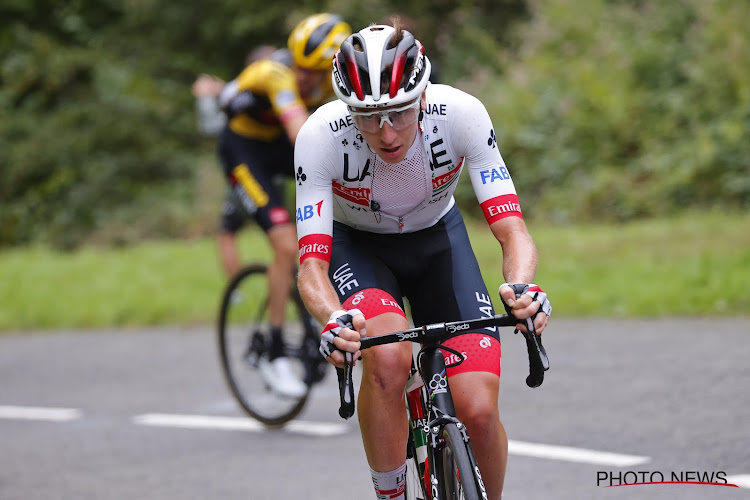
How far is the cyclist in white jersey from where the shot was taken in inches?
155

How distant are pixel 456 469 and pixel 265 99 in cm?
426

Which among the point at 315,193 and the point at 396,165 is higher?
the point at 396,165

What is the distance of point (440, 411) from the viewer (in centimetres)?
384

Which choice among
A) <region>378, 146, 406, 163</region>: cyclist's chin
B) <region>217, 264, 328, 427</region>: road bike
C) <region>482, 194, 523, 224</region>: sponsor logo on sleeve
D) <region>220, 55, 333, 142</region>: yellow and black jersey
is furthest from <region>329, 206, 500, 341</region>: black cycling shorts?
<region>217, 264, 328, 427</region>: road bike

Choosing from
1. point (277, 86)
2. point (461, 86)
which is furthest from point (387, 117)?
point (461, 86)

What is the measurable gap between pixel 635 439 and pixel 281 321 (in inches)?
91.8

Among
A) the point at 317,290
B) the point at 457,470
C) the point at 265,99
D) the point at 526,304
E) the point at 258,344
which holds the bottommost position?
the point at 457,470

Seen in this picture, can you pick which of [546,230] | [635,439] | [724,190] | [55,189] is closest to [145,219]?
[55,189]

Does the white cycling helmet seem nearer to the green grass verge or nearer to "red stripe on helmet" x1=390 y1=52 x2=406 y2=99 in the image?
"red stripe on helmet" x1=390 y1=52 x2=406 y2=99

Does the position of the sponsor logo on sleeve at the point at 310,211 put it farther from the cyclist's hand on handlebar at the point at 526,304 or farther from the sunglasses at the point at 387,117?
the cyclist's hand on handlebar at the point at 526,304

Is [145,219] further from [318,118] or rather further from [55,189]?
[318,118]

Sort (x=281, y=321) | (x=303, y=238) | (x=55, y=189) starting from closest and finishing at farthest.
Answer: (x=303, y=238) < (x=281, y=321) < (x=55, y=189)

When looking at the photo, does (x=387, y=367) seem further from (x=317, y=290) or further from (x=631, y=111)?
(x=631, y=111)

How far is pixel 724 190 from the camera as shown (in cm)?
1428
